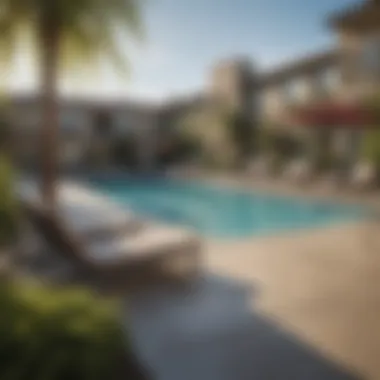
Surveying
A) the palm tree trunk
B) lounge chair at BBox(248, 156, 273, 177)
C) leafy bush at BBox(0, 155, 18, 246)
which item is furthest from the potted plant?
lounge chair at BBox(248, 156, 273, 177)

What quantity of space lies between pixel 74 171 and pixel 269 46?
8.45 m

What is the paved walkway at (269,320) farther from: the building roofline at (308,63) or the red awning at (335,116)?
the red awning at (335,116)

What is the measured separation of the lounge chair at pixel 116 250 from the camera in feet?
11.6

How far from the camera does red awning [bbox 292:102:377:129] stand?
5.95 metres

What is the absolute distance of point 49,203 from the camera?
13.5 feet

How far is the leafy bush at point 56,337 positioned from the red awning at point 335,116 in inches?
166

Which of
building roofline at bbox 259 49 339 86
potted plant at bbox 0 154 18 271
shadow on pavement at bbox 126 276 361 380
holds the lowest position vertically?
shadow on pavement at bbox 126 276 361 380

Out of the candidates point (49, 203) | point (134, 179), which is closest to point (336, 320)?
point (49, 203)

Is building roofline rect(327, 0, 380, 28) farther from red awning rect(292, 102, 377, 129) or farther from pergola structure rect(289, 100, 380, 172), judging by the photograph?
red awning rect(292, 102, 377, 129)

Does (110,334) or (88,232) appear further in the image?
(88,232)

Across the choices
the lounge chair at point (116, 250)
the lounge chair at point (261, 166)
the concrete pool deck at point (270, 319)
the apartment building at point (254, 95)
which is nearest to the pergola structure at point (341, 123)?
the apartment building at point (254, 95)

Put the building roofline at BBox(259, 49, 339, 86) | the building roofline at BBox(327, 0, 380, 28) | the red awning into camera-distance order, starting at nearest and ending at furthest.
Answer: the building roofline at BBox(327, 0, 380, 28) < the building roofline at BBox(259, 49, 339, 86) < the red awning

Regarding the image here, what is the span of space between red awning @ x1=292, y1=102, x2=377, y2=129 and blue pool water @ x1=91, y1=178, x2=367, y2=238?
1.33 m

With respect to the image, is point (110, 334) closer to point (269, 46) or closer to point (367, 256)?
point (269, 46)
